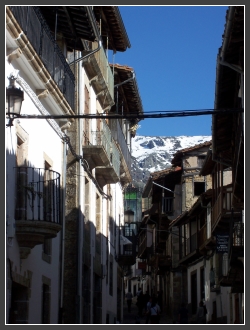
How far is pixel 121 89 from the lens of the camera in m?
34.6

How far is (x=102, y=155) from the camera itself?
25859 mm

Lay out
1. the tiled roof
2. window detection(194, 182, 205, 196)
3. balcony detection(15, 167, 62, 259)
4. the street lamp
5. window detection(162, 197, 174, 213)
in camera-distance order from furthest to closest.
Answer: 1. window detection(162, 197, 174, 213)
2. window detection(194, 182, 205, 196)
3. the tiled roof
4. balcony detection(15, 167, 62, 259)
5. the street lamp

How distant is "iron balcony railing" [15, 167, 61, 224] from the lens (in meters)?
16.3

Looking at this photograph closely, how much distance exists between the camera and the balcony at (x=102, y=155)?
83.4 feet

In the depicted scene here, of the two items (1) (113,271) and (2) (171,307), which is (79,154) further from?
(2) (171,307)

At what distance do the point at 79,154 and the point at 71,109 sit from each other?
3.52 meters

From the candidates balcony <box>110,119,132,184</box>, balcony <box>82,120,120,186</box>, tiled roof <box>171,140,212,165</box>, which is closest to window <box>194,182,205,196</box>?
tiled roof <box>171,140,212,165</box>

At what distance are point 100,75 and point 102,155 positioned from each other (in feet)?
10.5

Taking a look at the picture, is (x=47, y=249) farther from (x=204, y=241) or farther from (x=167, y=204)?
(x=167, y=204)

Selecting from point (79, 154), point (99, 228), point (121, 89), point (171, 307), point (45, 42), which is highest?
point (121, 89)

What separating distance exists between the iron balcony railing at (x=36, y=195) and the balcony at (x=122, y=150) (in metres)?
14.4

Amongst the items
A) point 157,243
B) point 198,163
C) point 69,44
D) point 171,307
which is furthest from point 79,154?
point 157,243

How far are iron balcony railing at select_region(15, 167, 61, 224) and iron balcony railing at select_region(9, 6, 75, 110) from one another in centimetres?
258

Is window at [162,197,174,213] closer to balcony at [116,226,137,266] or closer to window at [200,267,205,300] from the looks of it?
window at [200,267,205,300]
